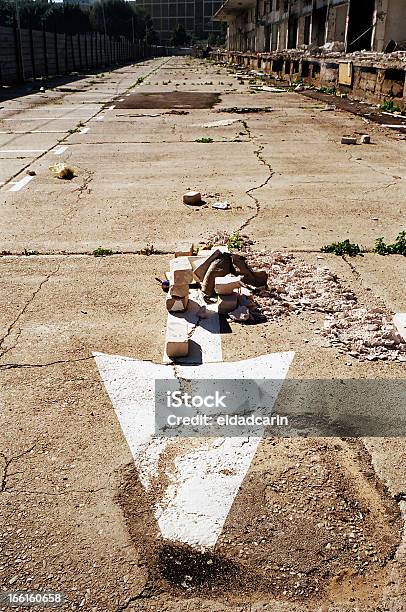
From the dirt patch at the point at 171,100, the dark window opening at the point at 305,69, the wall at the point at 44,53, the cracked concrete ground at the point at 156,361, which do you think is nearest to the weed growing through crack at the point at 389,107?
the dirt patch at the point at 171,100

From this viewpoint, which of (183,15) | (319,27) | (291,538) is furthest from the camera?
(183,15)

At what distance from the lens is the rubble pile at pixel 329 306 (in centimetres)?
397

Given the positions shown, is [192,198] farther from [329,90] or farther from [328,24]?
[328,24]

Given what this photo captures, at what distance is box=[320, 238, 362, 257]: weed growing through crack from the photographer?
18.8 feet

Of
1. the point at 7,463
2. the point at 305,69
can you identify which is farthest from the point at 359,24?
the point at 7,463

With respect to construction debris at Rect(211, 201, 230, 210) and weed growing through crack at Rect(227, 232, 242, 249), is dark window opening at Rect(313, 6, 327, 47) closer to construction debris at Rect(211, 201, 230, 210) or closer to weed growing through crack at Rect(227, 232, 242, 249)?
construction debris at Rect(211, 201, 230, 210)

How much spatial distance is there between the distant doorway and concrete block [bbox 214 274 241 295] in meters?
28.3

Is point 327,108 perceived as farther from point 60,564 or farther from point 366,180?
point 60,564

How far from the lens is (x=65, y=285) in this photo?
5090mm

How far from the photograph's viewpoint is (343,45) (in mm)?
29906

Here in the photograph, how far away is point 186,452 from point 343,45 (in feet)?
103

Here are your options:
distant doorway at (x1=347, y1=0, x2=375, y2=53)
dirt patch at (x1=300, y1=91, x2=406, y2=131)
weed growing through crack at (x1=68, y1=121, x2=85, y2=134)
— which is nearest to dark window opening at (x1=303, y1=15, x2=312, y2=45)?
distant doorway at (x1=347, y1=0, x2=375, y2=53)

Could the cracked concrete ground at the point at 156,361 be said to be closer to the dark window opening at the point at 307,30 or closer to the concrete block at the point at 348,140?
the concrete block at the point at 348,140

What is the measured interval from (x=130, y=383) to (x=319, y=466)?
1286 mm
